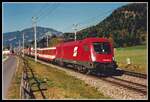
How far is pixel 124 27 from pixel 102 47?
62.6 feet

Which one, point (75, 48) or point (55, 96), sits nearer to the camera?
point (55, 96)

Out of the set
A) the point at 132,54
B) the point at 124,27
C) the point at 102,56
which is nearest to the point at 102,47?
the point at 102,56

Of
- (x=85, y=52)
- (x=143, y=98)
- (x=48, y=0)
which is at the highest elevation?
(x=48, y=0)

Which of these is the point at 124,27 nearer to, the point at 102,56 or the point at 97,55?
the point at 102,56

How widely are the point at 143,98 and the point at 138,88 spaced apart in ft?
10.6

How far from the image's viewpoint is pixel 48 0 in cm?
1675

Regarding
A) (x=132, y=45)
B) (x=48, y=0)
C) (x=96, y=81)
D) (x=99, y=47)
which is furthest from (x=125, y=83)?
(x=132, y=45)

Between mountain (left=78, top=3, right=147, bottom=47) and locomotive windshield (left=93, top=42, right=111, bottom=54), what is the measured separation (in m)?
8.61

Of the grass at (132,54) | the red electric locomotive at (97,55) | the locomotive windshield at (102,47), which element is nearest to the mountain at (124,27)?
the grass at (132,54)

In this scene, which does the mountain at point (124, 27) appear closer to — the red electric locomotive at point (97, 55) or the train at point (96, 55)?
the train at point (96, 55)

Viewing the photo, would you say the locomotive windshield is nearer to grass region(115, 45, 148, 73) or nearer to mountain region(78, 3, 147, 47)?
mountain region(78, 3, 147, 47)

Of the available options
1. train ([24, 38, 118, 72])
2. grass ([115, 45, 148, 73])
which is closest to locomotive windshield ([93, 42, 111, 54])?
train ([24, 38, 118, 72])

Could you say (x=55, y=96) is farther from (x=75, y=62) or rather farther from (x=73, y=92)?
(x=75, y=62)

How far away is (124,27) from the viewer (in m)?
46.2
